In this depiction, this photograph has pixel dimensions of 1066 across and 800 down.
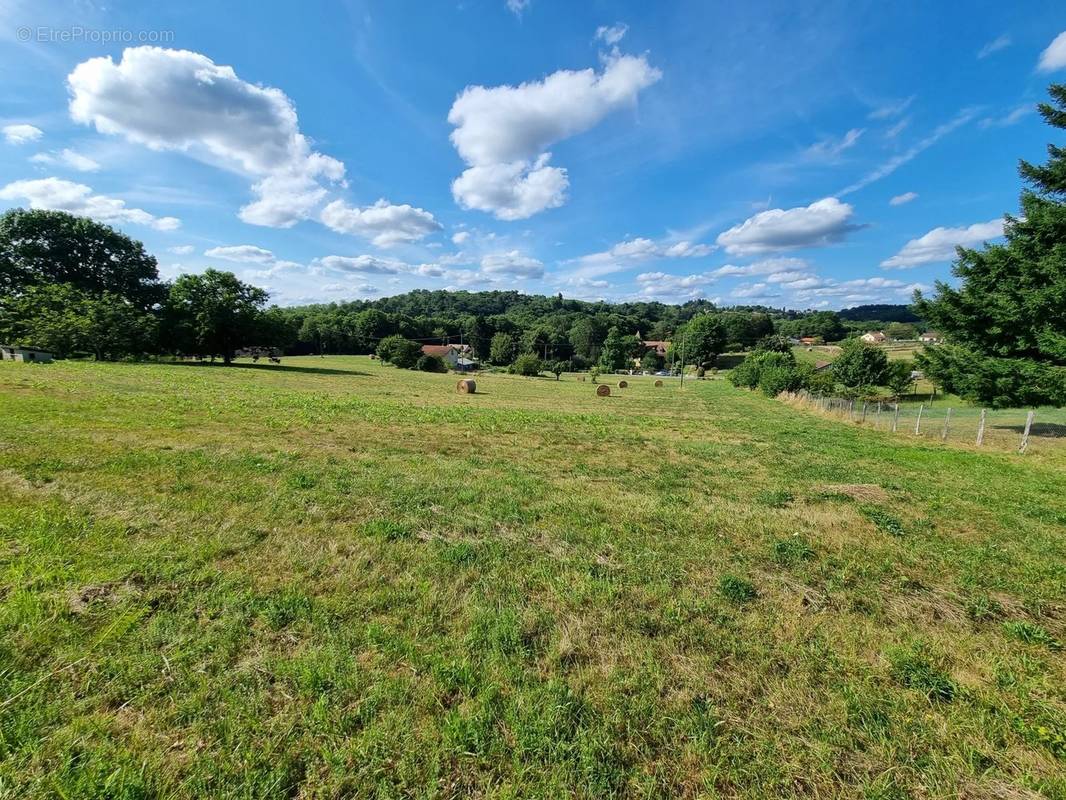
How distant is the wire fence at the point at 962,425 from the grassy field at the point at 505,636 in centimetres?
961

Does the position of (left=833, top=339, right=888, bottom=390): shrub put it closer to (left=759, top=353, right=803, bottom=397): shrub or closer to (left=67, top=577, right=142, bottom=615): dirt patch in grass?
(left=759, top=353, right=803, bottom=397): shrub

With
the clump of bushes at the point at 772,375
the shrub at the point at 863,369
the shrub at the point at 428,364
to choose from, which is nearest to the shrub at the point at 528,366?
the shrub at the point at 428,364

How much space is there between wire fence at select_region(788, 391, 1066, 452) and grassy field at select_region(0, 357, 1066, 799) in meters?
9.61

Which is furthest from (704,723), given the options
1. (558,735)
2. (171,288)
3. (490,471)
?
(171,288)

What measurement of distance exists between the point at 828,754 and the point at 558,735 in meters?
1.77

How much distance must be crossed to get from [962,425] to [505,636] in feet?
98.1

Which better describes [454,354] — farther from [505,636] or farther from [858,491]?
[505,636]

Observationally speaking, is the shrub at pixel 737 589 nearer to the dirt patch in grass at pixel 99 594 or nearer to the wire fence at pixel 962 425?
the dirt patch in grass at pixel 99 594

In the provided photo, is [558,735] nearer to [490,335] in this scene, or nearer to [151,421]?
[151,421]

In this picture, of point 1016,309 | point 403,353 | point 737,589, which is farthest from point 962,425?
point 403,353

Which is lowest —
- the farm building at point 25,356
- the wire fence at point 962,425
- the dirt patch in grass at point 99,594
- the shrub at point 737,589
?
the wire fence at point 962,425

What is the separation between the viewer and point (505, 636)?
376 cm

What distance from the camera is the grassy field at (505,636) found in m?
2.59

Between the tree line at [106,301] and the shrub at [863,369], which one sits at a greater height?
the tree line at [106,301]
